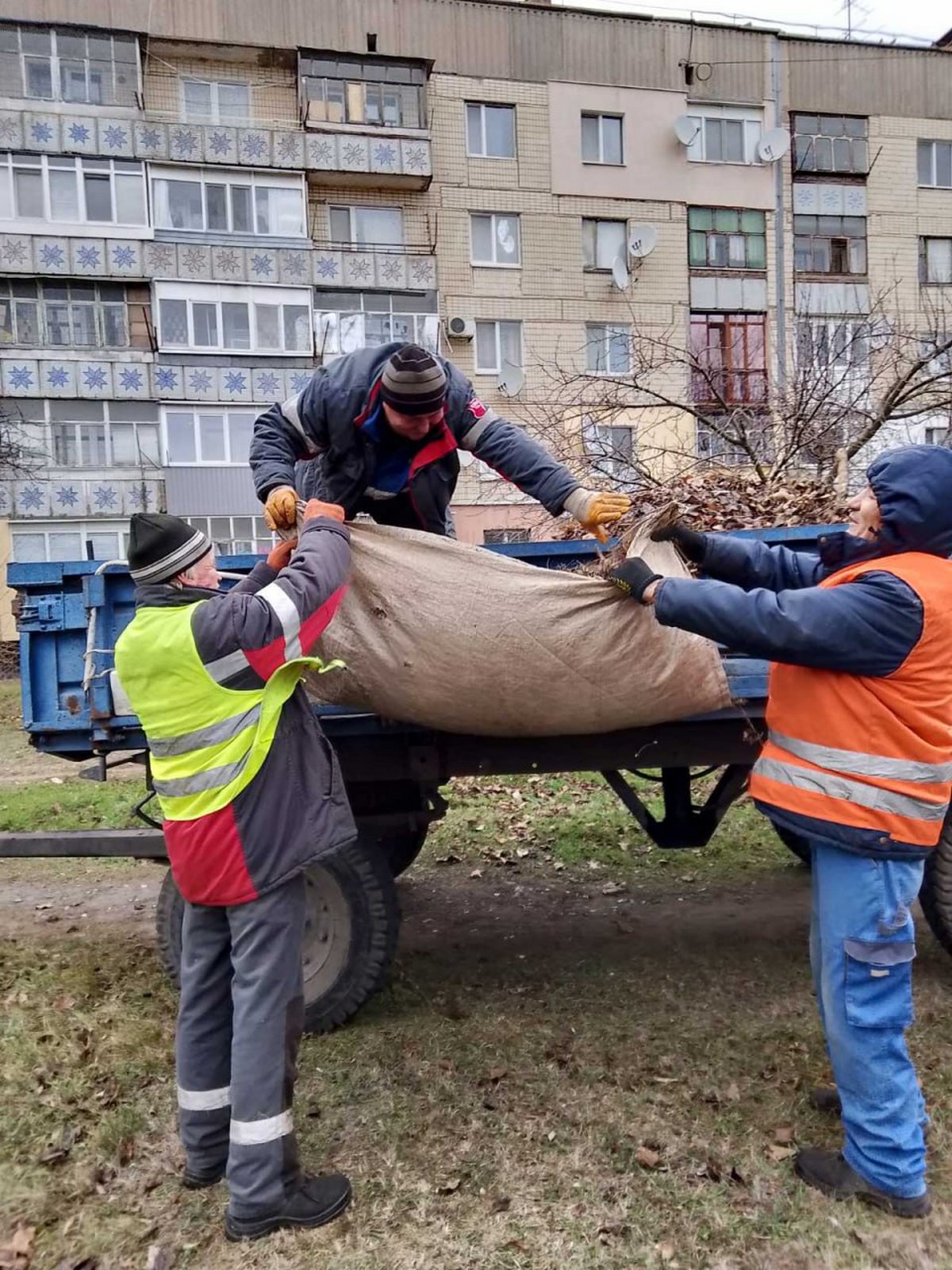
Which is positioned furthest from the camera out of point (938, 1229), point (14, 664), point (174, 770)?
point (14, 664)

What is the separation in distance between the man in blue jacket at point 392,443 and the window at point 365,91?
21.0 metres

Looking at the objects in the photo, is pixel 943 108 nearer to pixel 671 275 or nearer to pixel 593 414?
pixel 671 275

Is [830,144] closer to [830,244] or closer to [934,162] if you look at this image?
[830,244]

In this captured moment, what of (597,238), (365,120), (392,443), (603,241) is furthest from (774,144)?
(392,443)

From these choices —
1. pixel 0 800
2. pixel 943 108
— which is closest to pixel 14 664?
pixel 0 800

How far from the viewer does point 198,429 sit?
20969 millimetres

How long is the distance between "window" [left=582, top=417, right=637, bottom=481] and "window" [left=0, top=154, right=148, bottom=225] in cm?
1690

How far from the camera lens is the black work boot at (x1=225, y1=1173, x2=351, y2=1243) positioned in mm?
2334

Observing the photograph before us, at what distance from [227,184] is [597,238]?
8.92m

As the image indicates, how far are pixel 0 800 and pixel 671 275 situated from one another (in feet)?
67.8

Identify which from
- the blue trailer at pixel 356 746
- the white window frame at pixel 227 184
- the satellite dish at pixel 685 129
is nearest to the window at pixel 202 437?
the white window frame at pixel 227 184

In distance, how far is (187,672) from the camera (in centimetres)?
237

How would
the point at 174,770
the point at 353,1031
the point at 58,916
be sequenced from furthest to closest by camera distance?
the point at 58,916
the point at 353,1031
the point at 174,770

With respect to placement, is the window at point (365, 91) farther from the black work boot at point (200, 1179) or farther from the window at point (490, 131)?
the black work boot at point (200, 1179)
